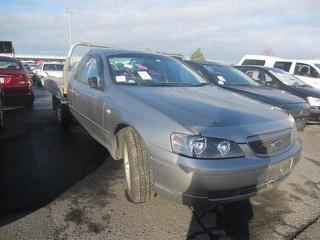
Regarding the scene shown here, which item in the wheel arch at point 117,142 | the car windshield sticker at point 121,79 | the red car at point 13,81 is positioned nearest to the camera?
the wheel arch at point 117,142

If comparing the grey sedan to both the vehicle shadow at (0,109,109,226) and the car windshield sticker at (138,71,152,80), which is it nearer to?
the car windshield sticker at (138,71,152,80)

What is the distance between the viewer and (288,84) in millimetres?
9555

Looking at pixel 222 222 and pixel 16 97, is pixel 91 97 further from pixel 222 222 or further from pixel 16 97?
pixel 16 97

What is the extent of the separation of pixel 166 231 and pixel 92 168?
194 centimetres

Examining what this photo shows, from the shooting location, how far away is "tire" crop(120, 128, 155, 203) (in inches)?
144

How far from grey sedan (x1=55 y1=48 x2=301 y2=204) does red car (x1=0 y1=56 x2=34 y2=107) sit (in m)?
6.15

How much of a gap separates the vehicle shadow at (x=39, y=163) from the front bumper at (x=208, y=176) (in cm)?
143

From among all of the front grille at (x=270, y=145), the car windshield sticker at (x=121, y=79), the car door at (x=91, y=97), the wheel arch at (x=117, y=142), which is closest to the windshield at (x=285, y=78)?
the car door at (x=91, y=97)

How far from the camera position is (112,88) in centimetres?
449

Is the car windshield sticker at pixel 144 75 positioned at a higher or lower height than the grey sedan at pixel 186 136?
higher

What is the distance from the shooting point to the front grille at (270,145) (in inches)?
134

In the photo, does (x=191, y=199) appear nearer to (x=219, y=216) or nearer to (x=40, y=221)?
(x=219, y=216)

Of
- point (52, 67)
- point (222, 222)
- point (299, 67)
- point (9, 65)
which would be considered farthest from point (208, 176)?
point (52, 67)

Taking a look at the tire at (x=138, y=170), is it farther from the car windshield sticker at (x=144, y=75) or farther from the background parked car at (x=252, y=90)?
the background parked car at (x=252, y=90)
